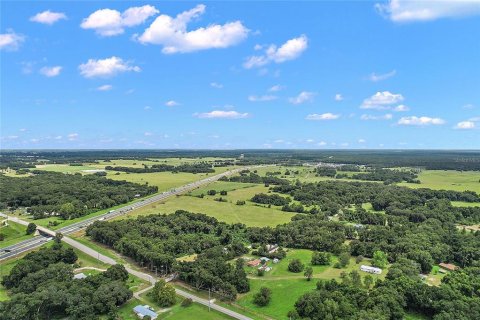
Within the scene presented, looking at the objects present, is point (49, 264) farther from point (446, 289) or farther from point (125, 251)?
point (446, 289)

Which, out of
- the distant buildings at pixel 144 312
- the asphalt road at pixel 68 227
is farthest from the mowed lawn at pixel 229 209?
the distant buildings at pixel 144 312

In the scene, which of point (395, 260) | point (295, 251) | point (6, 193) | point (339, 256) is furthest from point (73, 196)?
point (395, 260)

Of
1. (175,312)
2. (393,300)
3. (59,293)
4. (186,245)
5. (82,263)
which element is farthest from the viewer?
(186,245)

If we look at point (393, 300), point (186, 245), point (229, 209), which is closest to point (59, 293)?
point (186, 245)

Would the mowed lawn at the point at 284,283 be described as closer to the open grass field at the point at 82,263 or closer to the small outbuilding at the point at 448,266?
the small outbuilding at the point at 448,266

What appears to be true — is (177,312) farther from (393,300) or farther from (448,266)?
(448,266)

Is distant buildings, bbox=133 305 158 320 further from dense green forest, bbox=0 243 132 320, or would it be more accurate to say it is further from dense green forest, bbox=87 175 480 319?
dense green forest, bbox=87 175 480 319

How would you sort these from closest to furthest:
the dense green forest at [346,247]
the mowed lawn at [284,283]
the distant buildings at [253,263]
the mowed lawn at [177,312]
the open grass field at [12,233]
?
the dense green forest at [346,247] → the mowed lawn at [177,312] → the mowed lawn at [284,283] → the distant buildings at [253,263] → the open grass field at [12,233]
